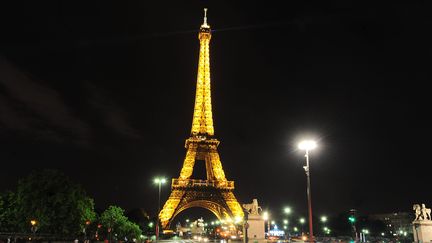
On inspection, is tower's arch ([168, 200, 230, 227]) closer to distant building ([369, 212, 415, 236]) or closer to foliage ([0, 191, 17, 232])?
foliage ([0, 191, 17, 232])

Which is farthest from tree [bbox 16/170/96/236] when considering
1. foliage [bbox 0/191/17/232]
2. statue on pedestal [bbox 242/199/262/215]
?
statue on pedestal [bbox 242/199/262/215]

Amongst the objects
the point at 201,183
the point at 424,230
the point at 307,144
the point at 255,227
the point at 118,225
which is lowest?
the point at 424,230

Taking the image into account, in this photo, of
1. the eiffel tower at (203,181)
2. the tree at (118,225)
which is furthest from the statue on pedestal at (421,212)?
the eiffel tower at (203,181)

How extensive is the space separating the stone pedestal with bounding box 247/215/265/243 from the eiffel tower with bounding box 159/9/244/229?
47927 mm

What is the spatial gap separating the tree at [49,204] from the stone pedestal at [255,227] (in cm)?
2364

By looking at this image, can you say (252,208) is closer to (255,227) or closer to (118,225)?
(255,227)

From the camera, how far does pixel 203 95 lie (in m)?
101

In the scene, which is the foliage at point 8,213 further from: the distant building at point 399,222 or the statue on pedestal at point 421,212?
the distant building at point 399,222

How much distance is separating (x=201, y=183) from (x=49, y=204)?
46238 mm

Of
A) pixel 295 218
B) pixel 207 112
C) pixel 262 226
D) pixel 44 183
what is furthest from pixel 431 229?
pixel 295 218

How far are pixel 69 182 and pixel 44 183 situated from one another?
290cm

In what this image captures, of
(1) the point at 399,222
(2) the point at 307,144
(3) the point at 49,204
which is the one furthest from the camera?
(1) the point at 399,222

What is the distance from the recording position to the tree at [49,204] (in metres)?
49.3

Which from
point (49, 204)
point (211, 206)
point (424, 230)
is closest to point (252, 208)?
point (424, 230)
